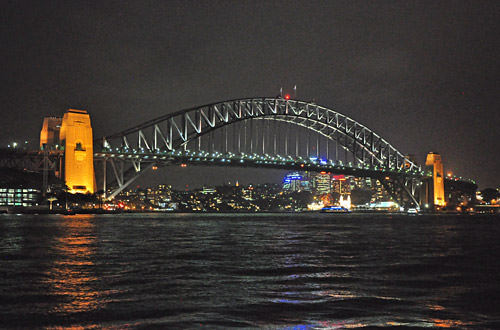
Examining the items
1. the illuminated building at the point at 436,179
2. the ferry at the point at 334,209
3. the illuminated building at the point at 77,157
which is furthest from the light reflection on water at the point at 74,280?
the ferry at the point at 334,209

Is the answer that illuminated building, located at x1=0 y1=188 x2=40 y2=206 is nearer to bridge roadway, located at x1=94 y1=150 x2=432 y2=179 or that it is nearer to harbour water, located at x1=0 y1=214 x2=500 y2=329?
bridge roadway, located at x1=94 y1=150 x2=432 y2=179

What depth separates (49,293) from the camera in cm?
1068

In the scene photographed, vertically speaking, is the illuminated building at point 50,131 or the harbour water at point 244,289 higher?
the illuminated building at point 50,131

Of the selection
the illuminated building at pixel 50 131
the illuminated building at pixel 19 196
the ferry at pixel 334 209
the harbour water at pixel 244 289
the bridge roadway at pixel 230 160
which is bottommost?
the ferry at pixel 334 209

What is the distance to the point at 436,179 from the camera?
112m

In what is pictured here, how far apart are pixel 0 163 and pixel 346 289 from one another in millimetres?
77759

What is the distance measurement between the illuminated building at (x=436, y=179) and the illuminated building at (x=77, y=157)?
220 feet

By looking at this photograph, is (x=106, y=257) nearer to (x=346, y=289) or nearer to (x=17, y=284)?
(x=17, y=284)

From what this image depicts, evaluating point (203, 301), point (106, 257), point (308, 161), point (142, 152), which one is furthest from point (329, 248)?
point (308, 161)

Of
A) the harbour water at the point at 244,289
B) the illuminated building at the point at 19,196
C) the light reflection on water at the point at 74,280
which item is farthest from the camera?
the illuminated building at the point at 19,196

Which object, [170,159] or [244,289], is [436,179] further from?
[244,289]

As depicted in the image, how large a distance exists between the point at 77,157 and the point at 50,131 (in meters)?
12.6

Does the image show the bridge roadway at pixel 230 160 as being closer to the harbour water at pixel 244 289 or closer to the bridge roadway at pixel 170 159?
the bridge roadway at pixel 170 159

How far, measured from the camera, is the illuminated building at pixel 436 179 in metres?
111
